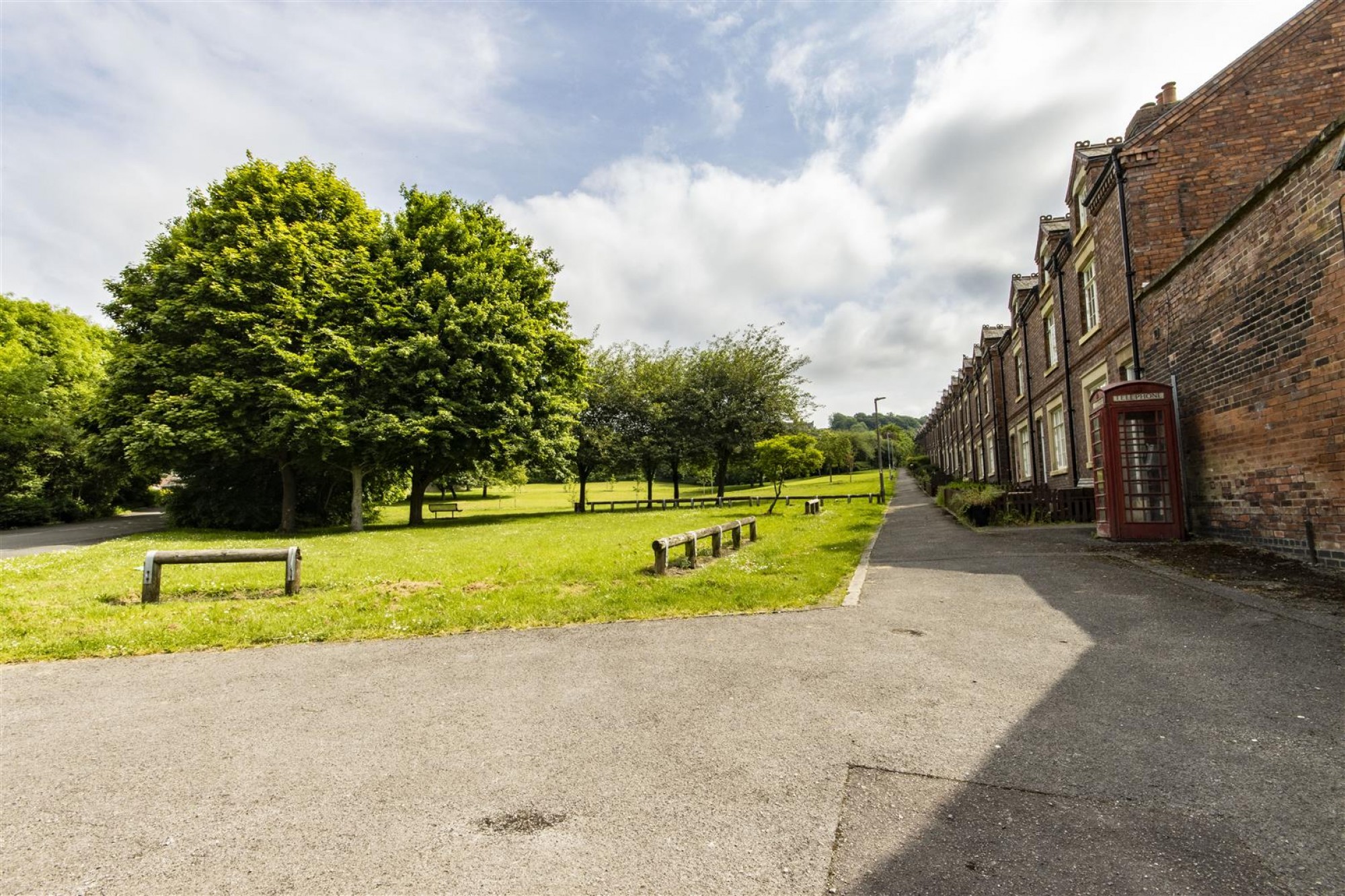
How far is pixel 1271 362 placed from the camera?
891cm

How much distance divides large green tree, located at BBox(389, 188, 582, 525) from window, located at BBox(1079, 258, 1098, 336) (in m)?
18.3

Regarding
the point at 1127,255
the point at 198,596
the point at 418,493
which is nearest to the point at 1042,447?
the point at 1127,255

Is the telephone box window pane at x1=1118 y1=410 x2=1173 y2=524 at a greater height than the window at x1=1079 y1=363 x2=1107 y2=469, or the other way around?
the window at x1=1079 y1=363 x2=1107 y2=469

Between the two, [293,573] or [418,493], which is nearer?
[293,573]

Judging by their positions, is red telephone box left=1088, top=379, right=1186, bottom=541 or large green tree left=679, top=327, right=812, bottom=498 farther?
large green tree left=679, top=327, right=812, bottom=498

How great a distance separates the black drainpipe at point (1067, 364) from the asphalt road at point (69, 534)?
2667cm

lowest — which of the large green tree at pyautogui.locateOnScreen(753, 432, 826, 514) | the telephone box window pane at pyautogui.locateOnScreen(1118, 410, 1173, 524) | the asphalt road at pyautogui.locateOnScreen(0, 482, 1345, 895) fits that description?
the asphalt road at pyautogui.locateOnScreen(0, 482, 1345, 895)

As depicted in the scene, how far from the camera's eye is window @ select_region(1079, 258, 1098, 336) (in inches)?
646

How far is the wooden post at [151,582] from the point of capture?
8867 millimetres

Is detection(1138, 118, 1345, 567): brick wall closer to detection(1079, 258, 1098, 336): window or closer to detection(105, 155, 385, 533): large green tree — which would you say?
detection(1079, 258, 1098, 336): window

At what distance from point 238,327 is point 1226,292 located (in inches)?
1040

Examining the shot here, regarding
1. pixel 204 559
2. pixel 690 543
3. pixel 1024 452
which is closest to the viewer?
pixel 204 559

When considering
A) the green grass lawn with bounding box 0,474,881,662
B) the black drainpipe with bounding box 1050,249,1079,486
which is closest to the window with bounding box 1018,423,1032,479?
the black drainpipe with bounding box 1050,249,1079,486

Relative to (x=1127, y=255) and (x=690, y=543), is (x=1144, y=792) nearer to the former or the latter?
(x=690, y=543)
